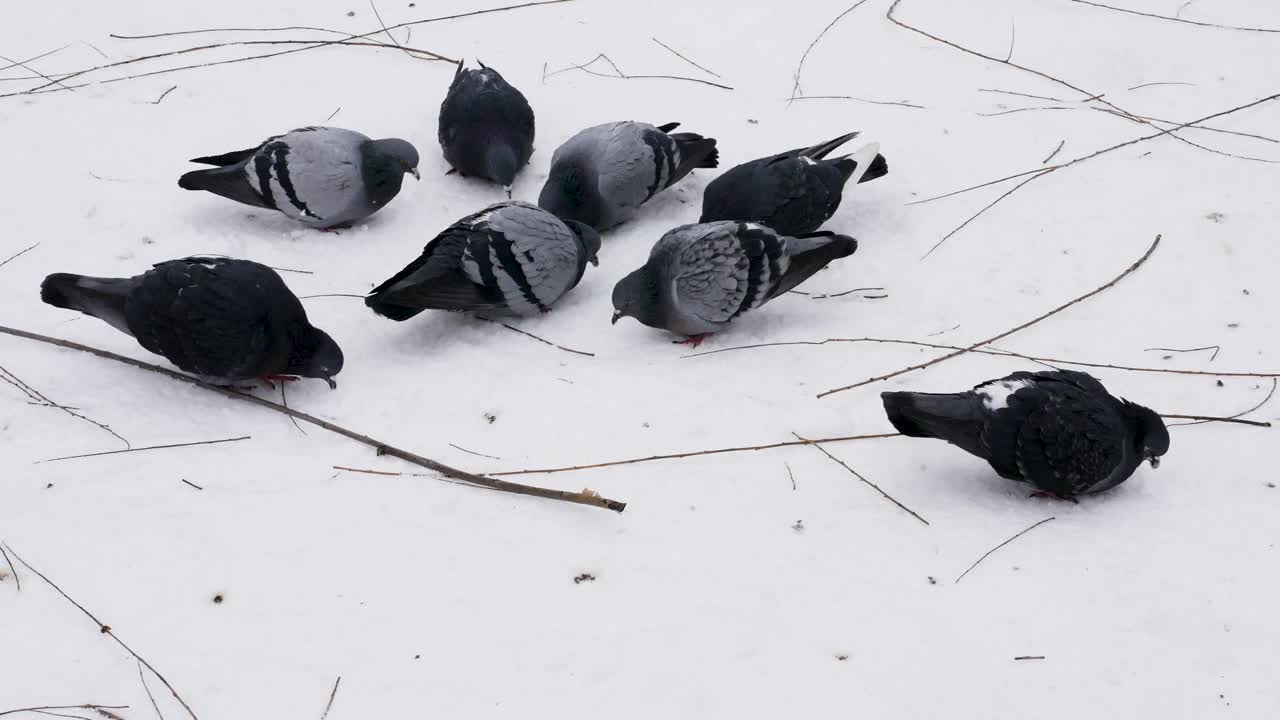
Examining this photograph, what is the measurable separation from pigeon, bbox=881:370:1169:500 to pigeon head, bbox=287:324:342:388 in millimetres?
2173

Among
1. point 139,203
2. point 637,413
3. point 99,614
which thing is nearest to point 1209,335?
point 637,413

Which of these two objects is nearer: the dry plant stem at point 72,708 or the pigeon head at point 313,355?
the dry plant stem at point 72,708

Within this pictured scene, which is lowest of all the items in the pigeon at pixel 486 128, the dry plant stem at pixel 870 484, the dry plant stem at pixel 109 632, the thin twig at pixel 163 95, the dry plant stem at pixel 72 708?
the dry plant stem at pixel 72 708

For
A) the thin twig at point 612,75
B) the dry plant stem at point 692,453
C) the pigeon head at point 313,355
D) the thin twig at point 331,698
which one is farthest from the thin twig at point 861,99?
the thin twig at point 331,698

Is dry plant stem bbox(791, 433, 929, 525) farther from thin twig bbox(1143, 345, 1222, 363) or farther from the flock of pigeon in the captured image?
thin twig bbox(1143, 345, 1222, 363)

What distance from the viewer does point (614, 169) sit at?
15.5 feet

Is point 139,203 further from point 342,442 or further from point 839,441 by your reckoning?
point 839,441

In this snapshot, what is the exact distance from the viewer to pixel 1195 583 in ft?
9.06

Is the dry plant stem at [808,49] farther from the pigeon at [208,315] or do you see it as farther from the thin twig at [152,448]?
the thin twig at [152,448]

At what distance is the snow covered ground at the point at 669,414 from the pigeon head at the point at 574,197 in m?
0.26

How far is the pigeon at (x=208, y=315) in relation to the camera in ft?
11.4

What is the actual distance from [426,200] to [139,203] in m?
1.43

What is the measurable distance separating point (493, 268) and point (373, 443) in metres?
1.07

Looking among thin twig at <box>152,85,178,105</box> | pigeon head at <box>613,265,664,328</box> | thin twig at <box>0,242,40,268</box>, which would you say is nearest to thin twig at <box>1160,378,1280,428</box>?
pigeon head at <box>613,265,664,328</box>
